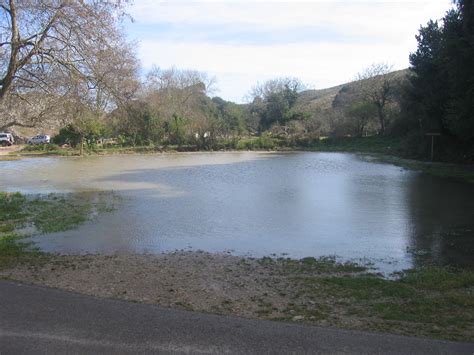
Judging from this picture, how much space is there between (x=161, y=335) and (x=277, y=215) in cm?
958

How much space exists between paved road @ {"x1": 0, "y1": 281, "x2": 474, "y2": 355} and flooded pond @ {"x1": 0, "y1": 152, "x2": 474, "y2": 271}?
4.44 m

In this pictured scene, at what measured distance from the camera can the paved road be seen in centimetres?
355

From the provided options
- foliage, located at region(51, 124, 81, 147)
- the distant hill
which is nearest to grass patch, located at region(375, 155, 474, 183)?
the distant hill

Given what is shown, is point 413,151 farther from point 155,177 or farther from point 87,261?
point 87,261

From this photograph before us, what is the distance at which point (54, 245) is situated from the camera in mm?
9531

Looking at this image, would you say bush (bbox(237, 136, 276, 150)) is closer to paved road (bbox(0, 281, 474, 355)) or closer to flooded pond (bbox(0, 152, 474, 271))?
flooded pond (bbox(0, 152, 474, 271))

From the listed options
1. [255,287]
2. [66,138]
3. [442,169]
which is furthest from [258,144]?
[255,287]

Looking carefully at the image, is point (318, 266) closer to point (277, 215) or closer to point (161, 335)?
point (161, 335)

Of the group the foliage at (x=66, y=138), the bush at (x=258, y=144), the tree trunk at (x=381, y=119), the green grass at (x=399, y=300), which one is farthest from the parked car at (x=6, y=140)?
the green grass at (x=399, y=300)

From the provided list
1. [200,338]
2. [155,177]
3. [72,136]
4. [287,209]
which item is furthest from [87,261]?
[72,136]

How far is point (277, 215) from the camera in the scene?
13203 millimetres

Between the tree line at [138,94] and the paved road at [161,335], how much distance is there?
247 inches

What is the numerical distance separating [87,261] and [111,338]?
4.33 metres

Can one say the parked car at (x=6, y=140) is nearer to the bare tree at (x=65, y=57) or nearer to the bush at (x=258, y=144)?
the bush at (x=258, y=144)
